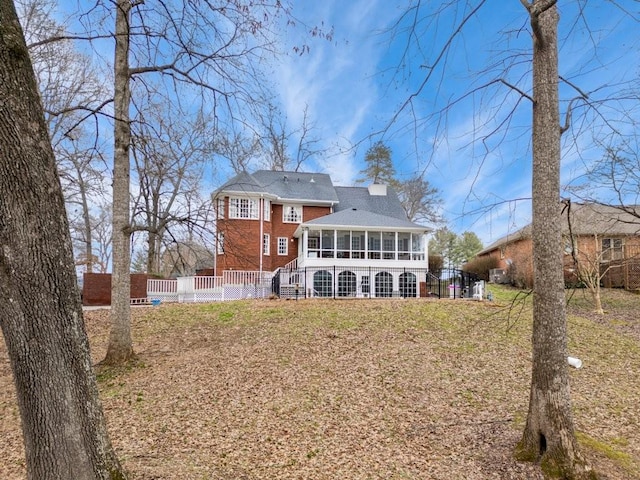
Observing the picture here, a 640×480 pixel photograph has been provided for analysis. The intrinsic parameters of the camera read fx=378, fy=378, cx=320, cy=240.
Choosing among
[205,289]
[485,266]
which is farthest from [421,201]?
[205,289]

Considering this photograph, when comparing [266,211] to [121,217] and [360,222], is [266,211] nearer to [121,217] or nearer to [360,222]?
[360,222]

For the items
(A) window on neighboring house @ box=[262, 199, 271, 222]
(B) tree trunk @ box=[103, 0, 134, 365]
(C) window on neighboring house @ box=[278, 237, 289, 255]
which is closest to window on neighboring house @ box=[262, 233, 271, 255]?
(C) window on neighboring house @ box=[278, 237, 289, 255]

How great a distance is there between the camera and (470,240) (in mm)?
44250

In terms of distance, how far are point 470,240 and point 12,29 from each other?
46.3m

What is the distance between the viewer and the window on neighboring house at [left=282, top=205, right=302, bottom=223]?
2258cm

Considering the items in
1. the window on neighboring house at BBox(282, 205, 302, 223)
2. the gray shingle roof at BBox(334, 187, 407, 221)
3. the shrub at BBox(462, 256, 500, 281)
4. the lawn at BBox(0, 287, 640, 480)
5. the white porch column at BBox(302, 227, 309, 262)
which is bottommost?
the lawn at BBox(0, 287, 640, 480)

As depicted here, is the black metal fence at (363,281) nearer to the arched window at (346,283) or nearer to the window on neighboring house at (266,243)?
the arched window at (346,283)

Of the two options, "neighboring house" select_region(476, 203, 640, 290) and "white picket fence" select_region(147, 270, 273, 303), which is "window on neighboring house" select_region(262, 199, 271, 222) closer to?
"white picket fence" select_region(147, 270, 273, 303)

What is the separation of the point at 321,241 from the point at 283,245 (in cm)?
390

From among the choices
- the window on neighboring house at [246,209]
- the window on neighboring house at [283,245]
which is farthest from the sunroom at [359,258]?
the window on neighboring house at [246,209]

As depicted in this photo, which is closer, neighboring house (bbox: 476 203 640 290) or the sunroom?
neighboring house (bbox: 476 203 640 290)

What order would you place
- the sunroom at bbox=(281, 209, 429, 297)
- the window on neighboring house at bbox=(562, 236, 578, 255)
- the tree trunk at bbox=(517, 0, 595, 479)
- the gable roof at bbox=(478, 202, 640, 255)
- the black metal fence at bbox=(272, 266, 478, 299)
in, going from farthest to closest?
the sunroom at bbox=(281, 209, 429, 297)
the black metal fence at bbox=(272, 266, 478, 299)
the gable roof at bbox=(478, 202, 640, 255)
the window on neighboring house at bbox=(562, 236, 578, 255)
the tree trunk at bbox=(517, 0, 595, 479)

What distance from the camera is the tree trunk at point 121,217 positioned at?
23.7ft

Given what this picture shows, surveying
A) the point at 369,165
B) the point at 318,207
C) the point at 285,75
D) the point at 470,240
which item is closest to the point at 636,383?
the point at 285,75
